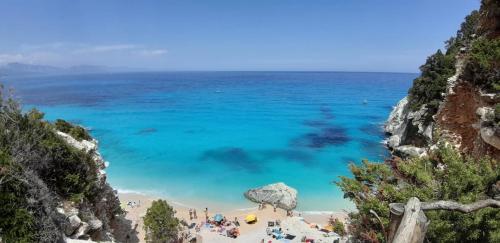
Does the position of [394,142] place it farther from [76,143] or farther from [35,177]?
[35,177]

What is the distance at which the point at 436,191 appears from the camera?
9.00 meters

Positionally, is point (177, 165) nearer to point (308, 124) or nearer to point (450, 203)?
point (308, 124)

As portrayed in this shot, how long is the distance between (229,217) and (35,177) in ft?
53.3

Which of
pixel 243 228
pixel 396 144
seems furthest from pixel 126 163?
pixel 396 144

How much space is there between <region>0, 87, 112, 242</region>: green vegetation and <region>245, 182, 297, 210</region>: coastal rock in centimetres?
1498

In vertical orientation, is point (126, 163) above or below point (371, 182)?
below

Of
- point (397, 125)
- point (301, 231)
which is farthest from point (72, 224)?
point (397, 125)

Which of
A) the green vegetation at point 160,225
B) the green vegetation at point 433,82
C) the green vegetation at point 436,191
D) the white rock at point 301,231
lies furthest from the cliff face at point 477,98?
the green vegetation at point 160,225

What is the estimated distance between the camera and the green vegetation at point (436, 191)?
7516 millimetres

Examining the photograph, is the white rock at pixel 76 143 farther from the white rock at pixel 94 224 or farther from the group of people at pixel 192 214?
the group of people at pixel 192 214

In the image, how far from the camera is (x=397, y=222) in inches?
136

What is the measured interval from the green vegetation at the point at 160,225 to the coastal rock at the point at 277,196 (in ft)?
31.6

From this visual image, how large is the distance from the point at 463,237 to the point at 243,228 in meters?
15.2

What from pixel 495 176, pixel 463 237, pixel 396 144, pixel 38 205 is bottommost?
pixel 396 144
